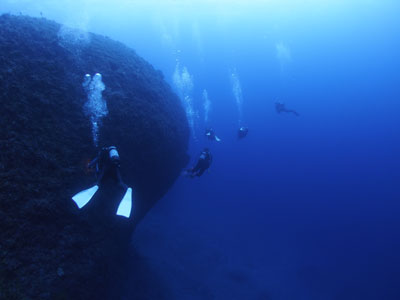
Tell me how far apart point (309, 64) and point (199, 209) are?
2635 inches

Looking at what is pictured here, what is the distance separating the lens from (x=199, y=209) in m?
24.8

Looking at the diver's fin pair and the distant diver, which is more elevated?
the distant diver

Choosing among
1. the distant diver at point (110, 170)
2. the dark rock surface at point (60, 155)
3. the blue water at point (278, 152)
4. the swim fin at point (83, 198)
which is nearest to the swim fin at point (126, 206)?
the distant diver at point (110, 170)

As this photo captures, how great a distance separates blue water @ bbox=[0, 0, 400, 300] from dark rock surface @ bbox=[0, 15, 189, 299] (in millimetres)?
4965

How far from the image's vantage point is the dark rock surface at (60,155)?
182 inches

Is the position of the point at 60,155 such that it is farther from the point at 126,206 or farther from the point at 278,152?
the point at 278,152

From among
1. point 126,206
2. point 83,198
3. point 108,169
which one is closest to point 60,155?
point 108,169

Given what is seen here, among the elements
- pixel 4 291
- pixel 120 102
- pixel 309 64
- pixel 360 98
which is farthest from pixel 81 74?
pixel 309 64

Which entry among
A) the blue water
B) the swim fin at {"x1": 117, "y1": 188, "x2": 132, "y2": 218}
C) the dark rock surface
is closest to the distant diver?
the swim fin at {"x1": 117, "y1": 188, "x2": 132, "y2": 218}

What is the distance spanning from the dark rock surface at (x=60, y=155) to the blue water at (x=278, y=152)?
16.3 ft

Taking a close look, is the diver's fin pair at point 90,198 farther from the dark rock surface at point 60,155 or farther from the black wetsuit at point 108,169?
the dark rock surface at point 60,155

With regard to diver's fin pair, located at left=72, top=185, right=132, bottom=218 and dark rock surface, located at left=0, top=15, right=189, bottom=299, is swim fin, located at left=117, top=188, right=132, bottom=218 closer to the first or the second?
diver's fin pair, located at left=72, top=185, right=132, bottom=218

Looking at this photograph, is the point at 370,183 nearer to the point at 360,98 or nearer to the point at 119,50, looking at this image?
the point at 360,98

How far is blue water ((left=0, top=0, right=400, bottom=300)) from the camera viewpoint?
1750 cm
